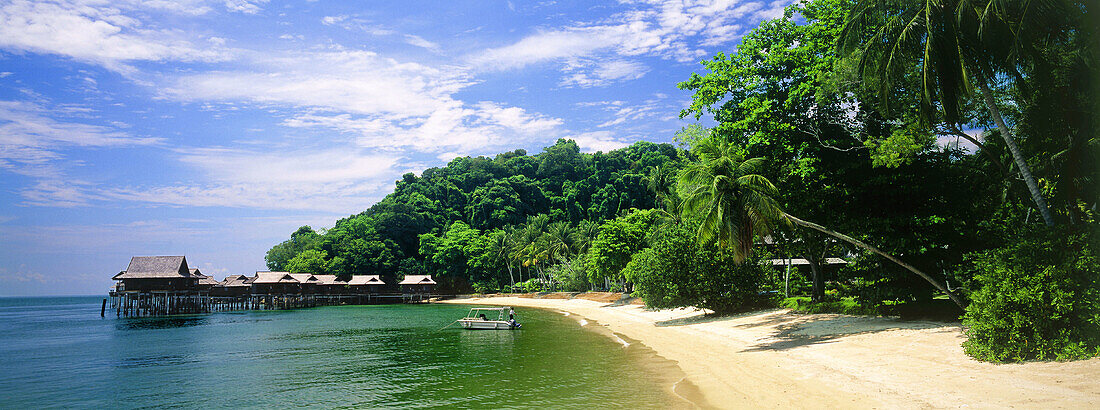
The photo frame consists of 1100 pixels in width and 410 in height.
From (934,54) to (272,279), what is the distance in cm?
9357

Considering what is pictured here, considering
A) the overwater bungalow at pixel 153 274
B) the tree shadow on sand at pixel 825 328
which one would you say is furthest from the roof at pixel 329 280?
the tree shadow on sand at pixel 825 328

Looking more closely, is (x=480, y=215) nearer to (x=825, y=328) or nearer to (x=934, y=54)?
(x=825, y=328)

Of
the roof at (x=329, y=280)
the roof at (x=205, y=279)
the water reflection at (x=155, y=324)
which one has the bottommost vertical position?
the water reflection at (x=155, y=324)

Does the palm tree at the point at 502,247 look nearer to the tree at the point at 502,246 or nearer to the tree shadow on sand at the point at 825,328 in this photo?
the tree at the point at 502,246

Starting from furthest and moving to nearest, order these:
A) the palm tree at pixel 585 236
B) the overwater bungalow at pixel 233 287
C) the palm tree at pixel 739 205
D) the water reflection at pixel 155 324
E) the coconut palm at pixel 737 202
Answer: the overwater bungalow at pixel 233 287 → the palm tree at pixel 585 236 → the water reflection at pixel 155 324 → the coconut palm at pixel 737 202 → the palm tree at pixel 739 205

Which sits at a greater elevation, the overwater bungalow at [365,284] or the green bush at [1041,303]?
the green bush at [1041,303]

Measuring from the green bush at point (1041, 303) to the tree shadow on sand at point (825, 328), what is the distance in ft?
17.0

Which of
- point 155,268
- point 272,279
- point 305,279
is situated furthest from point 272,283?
point 155,268

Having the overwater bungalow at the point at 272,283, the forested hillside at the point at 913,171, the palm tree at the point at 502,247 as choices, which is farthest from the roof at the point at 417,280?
the forested hillside at the point at 913,171

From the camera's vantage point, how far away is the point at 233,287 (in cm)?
8944

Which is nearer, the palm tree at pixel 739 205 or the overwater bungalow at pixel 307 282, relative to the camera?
the palm tree at pixel 739 205

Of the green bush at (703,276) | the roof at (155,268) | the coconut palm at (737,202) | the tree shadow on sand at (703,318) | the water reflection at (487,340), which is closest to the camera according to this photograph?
the coconut palm at (737,202)

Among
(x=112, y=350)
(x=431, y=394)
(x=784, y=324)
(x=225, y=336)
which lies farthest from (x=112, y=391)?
(x=784, y=324)

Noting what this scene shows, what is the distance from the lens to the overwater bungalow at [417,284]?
96938 millimetres
